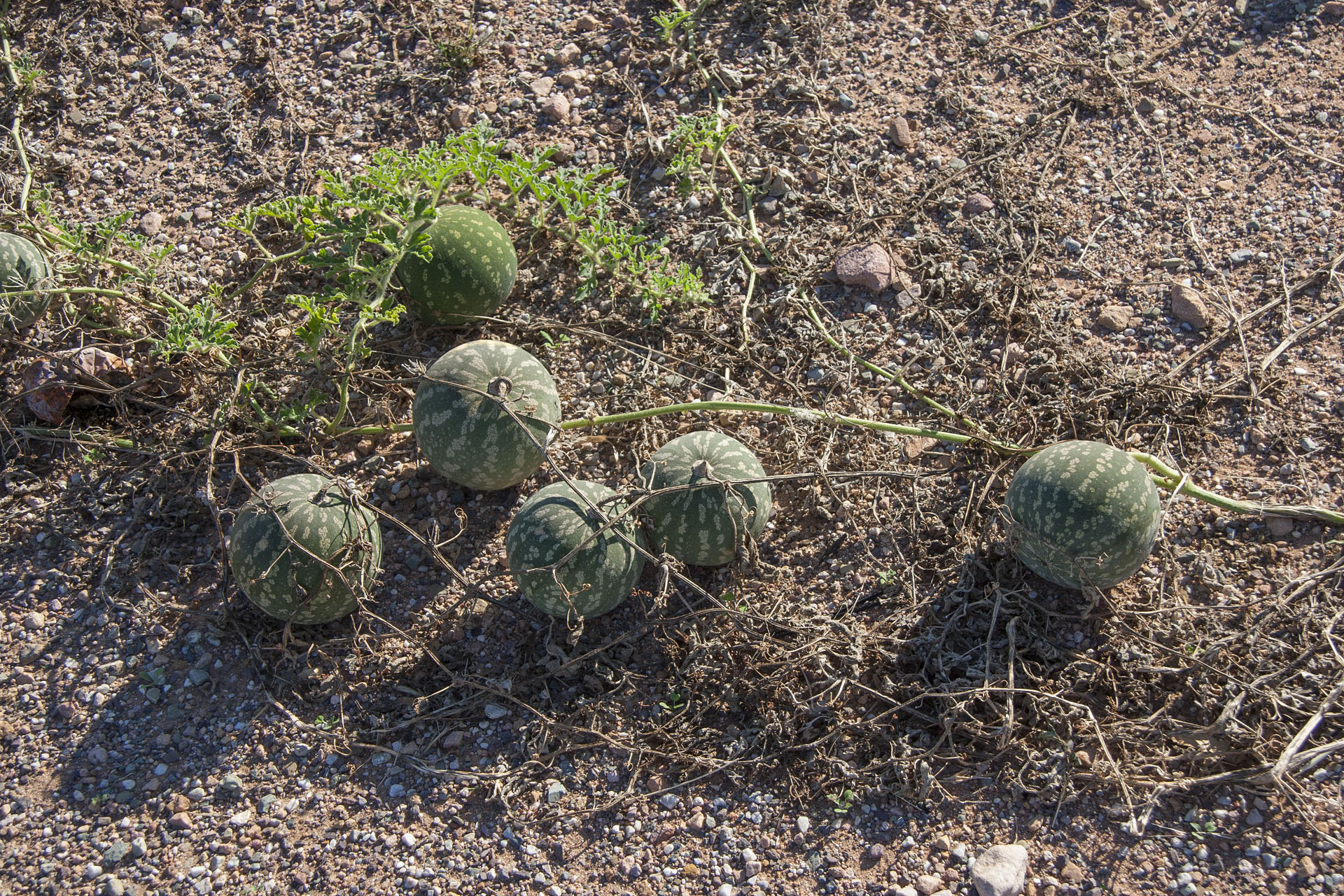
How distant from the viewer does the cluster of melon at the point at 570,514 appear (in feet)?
11.9

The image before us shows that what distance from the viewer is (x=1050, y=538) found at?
3.68m

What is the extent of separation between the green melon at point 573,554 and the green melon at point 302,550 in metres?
0.64

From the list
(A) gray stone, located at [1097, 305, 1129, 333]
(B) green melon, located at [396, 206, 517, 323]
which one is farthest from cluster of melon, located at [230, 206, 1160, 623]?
(A) gray stone, located at [1097, 305, 1129, 333]

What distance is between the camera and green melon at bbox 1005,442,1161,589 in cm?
361

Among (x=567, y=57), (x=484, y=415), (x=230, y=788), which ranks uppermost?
(x=567, y=57)

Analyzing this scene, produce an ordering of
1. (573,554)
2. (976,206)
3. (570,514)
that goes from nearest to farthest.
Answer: (573,554) < (570,514) < (976,206)

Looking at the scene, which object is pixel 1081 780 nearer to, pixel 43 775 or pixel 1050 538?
pixel 1050 538

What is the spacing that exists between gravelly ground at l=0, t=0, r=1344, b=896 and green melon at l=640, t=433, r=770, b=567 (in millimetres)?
267

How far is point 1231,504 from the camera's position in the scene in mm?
4062

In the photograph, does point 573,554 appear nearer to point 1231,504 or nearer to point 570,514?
point 570,514

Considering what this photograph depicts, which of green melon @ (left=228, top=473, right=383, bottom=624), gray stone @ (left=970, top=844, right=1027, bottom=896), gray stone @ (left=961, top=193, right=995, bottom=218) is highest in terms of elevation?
gray stone @ (left=961, top=193, right=995, bottom=218)

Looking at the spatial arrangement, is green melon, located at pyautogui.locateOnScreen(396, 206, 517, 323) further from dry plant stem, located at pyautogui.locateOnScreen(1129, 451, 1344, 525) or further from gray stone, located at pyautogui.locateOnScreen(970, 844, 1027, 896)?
gray stone, located at pyautogui.locateOnScreen(970, 844, 1027, 896)

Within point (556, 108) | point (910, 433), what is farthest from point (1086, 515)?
point (556, 108)

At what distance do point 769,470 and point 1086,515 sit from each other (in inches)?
55.6
